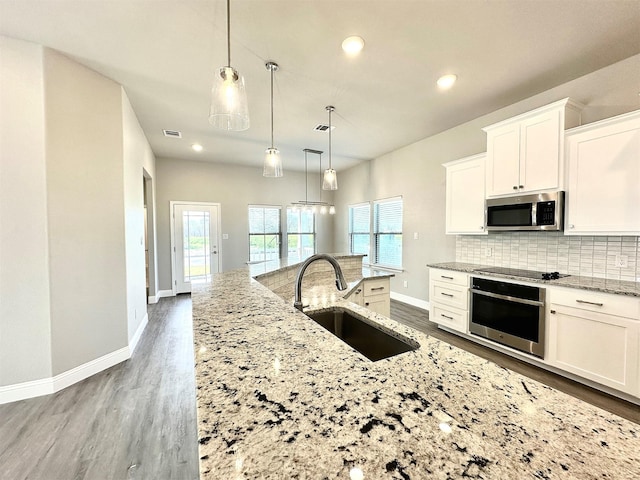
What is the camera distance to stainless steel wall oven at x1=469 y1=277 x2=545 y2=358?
251cm

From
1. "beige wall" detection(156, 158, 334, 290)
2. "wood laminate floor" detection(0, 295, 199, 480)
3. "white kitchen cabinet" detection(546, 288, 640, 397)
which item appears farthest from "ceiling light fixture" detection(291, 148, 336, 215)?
"white kitchen cabinet" detection(546, 288, 640, 397)

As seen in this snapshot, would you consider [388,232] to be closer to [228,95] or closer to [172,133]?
[172,133]

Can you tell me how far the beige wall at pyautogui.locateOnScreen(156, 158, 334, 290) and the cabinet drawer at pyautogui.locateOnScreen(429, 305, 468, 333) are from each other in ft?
13.6

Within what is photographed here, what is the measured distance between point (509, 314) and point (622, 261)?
1.02 m

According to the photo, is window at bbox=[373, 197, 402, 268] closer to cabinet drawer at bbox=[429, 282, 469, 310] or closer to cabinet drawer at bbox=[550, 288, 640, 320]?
cabinet drawer at bbox=[429, 282, 469, 310]

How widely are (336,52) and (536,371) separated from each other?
3442mm

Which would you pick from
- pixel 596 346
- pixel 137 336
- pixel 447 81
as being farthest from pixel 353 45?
pixel 137 336

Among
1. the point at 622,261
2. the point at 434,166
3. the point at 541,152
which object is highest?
the point at 434,166

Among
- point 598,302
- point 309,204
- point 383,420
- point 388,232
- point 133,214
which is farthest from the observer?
point 388,232

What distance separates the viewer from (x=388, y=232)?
214 inches

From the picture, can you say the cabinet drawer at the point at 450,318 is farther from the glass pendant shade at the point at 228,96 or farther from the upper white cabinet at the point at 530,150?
the glass pendant shade at the point at 228,96

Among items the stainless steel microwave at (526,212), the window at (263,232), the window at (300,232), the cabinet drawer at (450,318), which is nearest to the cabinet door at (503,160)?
the stainless steel microwave at (526,212)

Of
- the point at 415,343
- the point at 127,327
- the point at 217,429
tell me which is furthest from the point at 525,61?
the point at 127,327

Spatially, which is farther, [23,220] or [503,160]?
[503,160]
